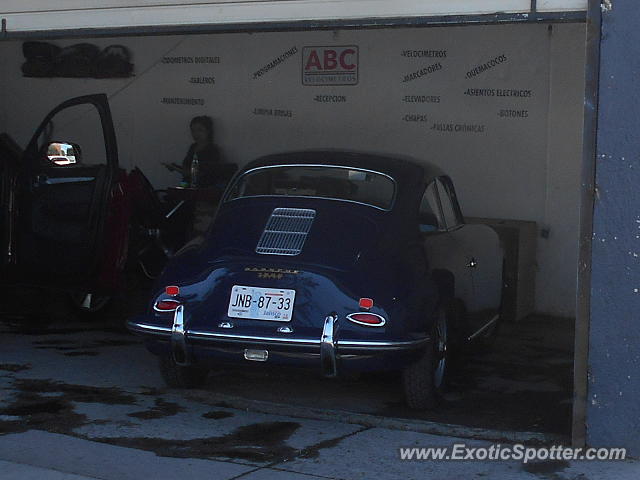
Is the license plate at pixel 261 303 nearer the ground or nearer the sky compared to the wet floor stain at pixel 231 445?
nearer the sky

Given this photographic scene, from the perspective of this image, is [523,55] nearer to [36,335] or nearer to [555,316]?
[555,316]

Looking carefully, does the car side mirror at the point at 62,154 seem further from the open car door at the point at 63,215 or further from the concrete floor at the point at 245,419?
the concrete floor at the point at 245,419

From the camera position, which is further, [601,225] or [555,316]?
[555,316]

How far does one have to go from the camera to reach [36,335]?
8.82m

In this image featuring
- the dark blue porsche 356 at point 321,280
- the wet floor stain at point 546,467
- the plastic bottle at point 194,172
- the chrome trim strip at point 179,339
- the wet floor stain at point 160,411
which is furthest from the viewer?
the plastic bottle at point 194,172

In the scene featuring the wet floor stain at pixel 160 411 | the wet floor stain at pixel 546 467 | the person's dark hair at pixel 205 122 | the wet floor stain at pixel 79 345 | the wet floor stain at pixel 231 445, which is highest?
the person's dark hair at pixel 205 122

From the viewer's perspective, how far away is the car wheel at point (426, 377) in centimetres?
639

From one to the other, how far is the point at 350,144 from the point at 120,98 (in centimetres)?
319

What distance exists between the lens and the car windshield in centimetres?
696

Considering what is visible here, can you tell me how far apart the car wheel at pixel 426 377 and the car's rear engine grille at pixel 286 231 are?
0.97 m

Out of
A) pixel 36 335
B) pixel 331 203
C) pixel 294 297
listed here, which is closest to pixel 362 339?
pixel 294 297

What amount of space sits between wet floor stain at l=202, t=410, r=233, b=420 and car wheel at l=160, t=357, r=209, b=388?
44 centimetres

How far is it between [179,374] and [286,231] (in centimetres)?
116

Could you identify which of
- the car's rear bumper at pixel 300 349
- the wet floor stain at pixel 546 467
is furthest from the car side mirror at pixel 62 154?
the wet floor stain at pixel 546 467
